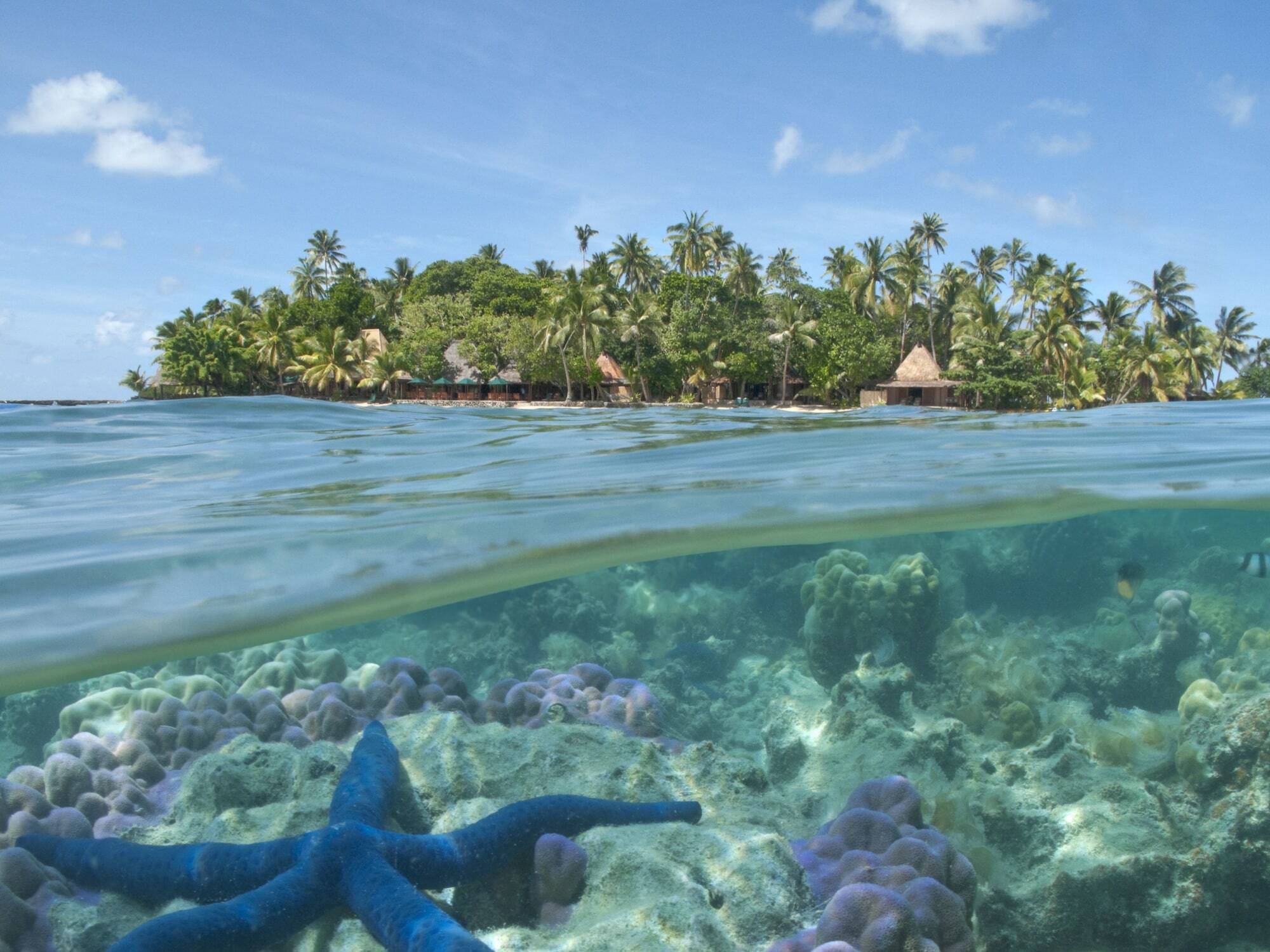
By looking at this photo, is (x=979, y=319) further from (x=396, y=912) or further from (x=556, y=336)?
(x=396, y=912)

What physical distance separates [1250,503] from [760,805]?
6027 mm

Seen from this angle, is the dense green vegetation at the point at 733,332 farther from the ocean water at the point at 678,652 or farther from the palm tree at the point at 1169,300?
the ocean water at the point at 678,652

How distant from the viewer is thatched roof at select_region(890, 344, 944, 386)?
56562mm

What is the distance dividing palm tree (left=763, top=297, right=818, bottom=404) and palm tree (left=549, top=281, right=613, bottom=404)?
457 inches

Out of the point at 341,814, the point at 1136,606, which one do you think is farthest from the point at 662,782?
the point at 1136,606

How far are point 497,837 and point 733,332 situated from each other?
5230 centimetres

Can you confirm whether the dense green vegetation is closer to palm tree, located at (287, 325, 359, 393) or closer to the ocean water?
palm tree, located at (287, 325, 359, 393)

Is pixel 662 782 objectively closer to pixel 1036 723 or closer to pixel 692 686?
pixel 692 686

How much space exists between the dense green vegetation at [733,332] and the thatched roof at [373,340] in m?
0.91

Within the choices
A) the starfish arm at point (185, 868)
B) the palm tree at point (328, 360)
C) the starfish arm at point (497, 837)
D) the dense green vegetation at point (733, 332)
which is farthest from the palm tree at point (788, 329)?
the starfish arm at point (185, 868)

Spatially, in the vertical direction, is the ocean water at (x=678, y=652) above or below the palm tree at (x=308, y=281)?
below

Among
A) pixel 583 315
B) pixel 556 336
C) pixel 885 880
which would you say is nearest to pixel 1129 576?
pixel 885 880

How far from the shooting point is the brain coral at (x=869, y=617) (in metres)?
8.32

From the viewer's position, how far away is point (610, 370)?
6150 cm
